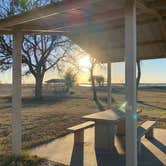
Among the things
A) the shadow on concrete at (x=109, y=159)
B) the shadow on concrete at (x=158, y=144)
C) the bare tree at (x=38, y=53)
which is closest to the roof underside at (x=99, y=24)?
the shadow on concrete at (x=158, y=144)

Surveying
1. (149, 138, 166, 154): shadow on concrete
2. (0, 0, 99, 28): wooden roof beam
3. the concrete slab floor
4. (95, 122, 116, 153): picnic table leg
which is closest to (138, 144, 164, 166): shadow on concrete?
the concrete slab floor

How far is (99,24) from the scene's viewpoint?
5.46 meters

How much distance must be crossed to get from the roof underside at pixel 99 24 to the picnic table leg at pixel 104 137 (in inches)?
80.4

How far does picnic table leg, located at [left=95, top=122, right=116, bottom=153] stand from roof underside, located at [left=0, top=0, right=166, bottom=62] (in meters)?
2.04

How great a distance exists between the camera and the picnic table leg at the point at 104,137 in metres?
5.85

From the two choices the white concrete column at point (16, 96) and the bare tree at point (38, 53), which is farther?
the bare tree at point (38, 53)

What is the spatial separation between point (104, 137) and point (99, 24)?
233 centimetres

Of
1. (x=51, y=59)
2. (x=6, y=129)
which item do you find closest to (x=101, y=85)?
(x=51, y=59)

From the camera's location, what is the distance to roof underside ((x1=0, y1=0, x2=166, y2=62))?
3959mm

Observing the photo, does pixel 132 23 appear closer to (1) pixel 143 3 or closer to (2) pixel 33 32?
(1) pixel 143 3

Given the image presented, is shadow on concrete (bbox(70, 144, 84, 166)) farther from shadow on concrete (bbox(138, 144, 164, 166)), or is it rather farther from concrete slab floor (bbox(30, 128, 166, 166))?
shadow on concrete (bbox(138, 144, 164, 166))

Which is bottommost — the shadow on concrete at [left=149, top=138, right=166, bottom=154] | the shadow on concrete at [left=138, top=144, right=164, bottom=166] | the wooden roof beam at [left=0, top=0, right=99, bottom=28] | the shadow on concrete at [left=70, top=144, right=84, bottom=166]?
the shadow on concrete at [left=138, top=144, right=164, bottom=166]

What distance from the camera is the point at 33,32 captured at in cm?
537

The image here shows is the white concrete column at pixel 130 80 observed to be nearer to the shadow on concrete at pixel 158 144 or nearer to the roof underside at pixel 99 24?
the roof underside at pixel 99 24
